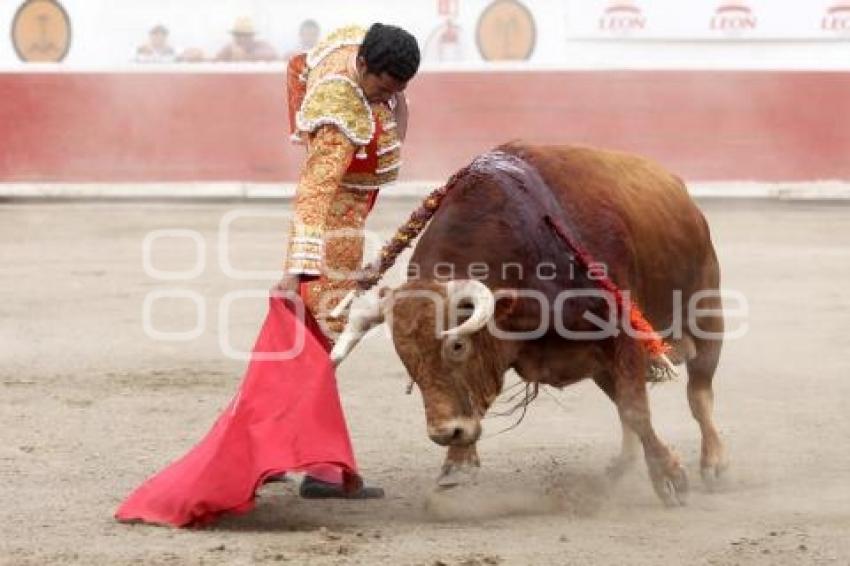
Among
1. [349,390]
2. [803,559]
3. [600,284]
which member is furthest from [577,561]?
[349,390]

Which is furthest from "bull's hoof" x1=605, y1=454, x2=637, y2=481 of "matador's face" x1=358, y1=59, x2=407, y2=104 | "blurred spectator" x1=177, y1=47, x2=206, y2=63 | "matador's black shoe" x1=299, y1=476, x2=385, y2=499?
"blurred spectator" x1=177, y1=47, x2=206, y2=63

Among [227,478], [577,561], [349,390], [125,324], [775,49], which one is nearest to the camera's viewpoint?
[577,561]

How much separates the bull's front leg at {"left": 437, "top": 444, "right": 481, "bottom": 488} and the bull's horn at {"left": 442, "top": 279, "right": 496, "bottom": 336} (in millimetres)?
345

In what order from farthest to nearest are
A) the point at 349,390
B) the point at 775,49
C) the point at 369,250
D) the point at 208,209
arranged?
1. the point at 775,49
2. the point at 208,209
3. the point at 369,250
4. the point at 349,390

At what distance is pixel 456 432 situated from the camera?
150 inches

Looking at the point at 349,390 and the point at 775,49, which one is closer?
the point at 349,390

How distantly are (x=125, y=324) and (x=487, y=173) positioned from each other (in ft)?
10.2

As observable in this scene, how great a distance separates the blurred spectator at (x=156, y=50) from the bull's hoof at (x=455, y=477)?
9239 millimetres

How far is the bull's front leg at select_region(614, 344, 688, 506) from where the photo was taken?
4086 mm

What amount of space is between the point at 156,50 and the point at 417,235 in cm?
920

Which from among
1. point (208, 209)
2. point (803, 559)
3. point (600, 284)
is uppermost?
point (600, 284)

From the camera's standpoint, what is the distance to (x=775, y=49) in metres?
13.8

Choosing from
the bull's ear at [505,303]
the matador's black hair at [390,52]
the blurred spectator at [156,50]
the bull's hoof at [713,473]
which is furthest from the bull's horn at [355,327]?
the blurred spectator at [156,50]

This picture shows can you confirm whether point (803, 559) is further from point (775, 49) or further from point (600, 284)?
point (775, 49)
